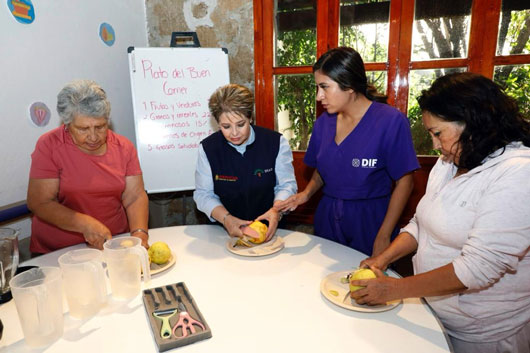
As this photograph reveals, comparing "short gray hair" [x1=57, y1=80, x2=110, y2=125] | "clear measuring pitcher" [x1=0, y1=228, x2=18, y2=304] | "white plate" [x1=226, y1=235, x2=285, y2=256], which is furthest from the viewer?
"short gray hair" [x1=57, y1=80, x2=110, y2=125]

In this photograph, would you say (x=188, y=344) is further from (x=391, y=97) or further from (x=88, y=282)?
(x=391, y=97)

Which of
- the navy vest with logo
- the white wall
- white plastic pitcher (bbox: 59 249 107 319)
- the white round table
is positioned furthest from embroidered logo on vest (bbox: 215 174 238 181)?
the white wall

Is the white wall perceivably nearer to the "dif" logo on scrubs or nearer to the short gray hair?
the short gray hair

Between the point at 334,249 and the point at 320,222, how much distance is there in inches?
15.5

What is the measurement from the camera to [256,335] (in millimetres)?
948

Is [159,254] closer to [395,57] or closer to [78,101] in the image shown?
[78,101]

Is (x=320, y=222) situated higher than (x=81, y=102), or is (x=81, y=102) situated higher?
(x=81, y=102)

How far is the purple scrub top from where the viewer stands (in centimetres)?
167

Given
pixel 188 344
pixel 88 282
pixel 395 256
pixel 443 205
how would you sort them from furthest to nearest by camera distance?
pixel 395 256
pixel 443 205
pixel 88 282
pixel 188 344

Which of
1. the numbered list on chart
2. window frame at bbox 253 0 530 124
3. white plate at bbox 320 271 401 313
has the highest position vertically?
window frame at bbox 253 0 530 124

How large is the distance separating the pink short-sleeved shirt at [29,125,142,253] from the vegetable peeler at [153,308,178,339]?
887mm

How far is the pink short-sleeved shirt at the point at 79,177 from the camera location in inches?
62.8

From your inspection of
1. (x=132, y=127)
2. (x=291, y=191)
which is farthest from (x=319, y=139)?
(x=132, y=127)

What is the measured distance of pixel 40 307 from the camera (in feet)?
2.98
